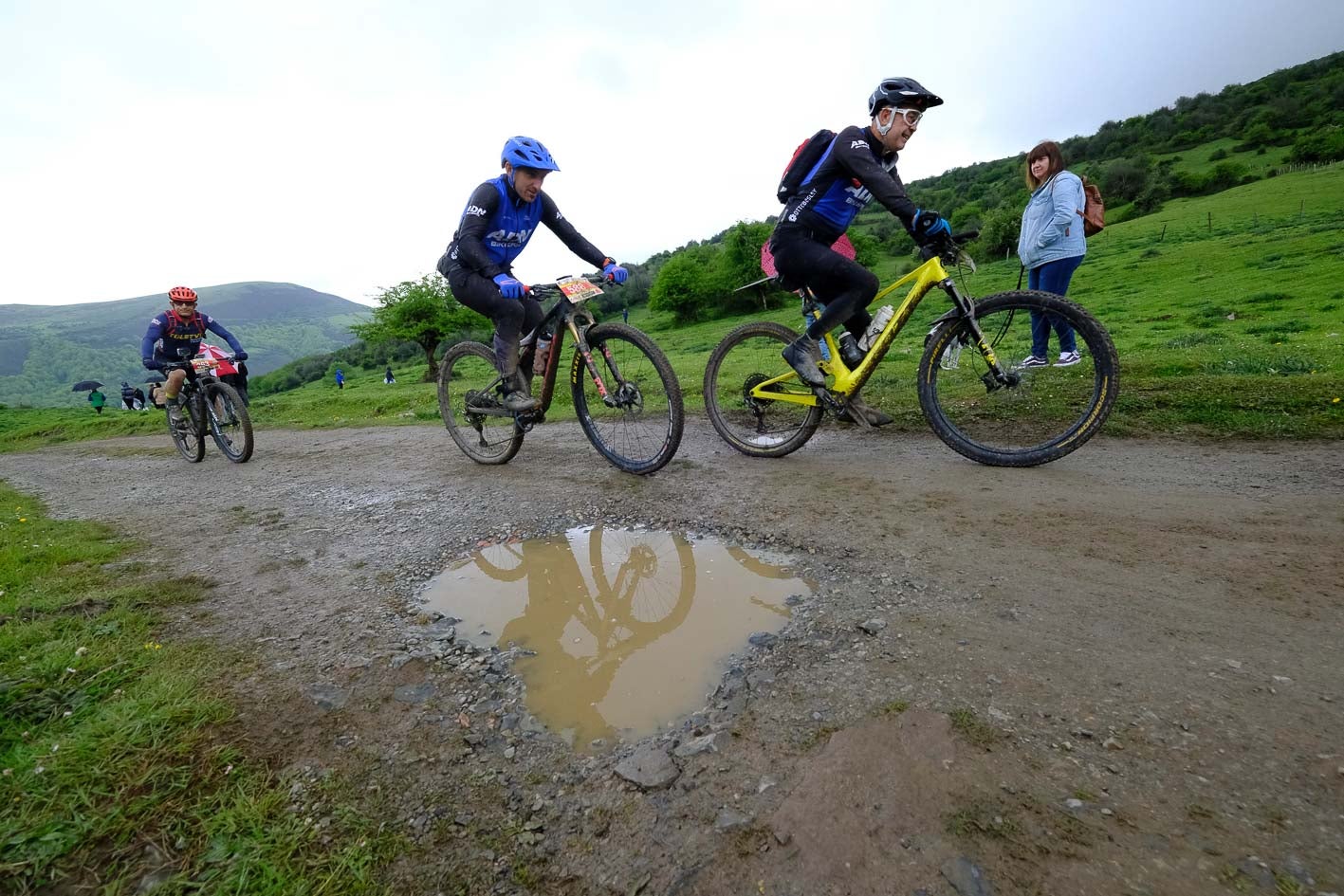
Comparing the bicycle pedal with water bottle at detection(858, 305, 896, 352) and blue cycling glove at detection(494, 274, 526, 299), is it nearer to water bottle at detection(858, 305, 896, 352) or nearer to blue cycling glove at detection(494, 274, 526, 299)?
water bottle at detection(858, 305, 896, 352)

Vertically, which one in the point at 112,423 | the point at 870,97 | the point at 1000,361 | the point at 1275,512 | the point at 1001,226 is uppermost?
the point at 1001,226

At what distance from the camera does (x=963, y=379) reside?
5.68 m

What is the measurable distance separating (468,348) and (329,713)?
180 inches

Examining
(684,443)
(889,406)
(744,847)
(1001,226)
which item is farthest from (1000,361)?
(1001,226)

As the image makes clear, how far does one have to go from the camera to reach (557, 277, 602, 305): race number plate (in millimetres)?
4836

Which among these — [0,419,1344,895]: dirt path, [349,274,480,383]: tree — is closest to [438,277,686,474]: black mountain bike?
[0,419,1344,895]: dirt path

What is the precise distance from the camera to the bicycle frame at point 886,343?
4.12 m

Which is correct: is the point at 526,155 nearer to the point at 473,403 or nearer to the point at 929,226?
the point at 473,403

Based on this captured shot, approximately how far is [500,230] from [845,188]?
118 inches

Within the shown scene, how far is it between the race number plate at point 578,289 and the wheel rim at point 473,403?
48.2 inches

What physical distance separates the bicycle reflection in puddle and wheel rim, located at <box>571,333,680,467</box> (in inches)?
54.4

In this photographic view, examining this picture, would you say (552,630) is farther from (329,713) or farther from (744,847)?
(744,847)

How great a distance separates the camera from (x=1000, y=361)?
428 centimetres

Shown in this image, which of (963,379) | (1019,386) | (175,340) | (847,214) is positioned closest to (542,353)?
(847,214)
